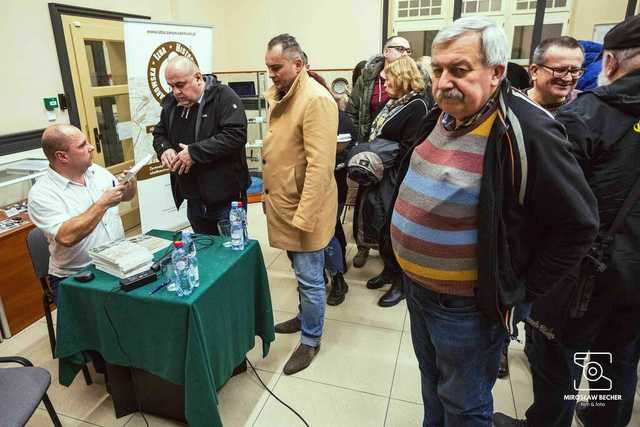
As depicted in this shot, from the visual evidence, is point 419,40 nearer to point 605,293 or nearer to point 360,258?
point 360,258

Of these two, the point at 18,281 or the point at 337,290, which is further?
the point at 337,290

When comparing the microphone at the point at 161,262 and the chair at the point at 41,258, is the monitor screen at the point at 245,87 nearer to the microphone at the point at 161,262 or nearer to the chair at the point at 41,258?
the chair at the point at 41,258

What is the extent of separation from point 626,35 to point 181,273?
5.37 feet

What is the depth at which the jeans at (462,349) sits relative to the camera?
118 cm

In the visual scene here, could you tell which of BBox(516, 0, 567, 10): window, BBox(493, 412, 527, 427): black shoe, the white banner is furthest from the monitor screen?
BBox(493, 412, 527, 427): black shoe

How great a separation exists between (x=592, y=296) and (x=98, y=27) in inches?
163

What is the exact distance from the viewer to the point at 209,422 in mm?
1569

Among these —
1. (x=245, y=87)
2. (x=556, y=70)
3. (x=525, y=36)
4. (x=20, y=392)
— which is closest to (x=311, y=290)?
(x=20, y=392)

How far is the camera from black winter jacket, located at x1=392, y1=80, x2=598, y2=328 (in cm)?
100

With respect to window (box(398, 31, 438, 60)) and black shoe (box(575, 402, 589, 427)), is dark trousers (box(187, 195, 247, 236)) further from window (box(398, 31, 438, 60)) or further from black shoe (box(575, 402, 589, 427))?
window (box(398, 31, 438, 60))

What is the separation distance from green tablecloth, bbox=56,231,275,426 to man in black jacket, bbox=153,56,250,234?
564mm

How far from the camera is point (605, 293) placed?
1.29 meters

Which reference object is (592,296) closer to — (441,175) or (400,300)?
(441,175)

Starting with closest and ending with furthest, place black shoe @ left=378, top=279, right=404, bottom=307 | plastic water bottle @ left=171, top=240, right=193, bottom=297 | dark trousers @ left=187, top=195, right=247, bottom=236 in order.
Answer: plastic water bottle @ left=171, top=240, right=193, bottom=297, dark trousers @ left=187, top=195, right=247, bottom=236, black shoe @ left=378, top=279, right=404, bottom=307
